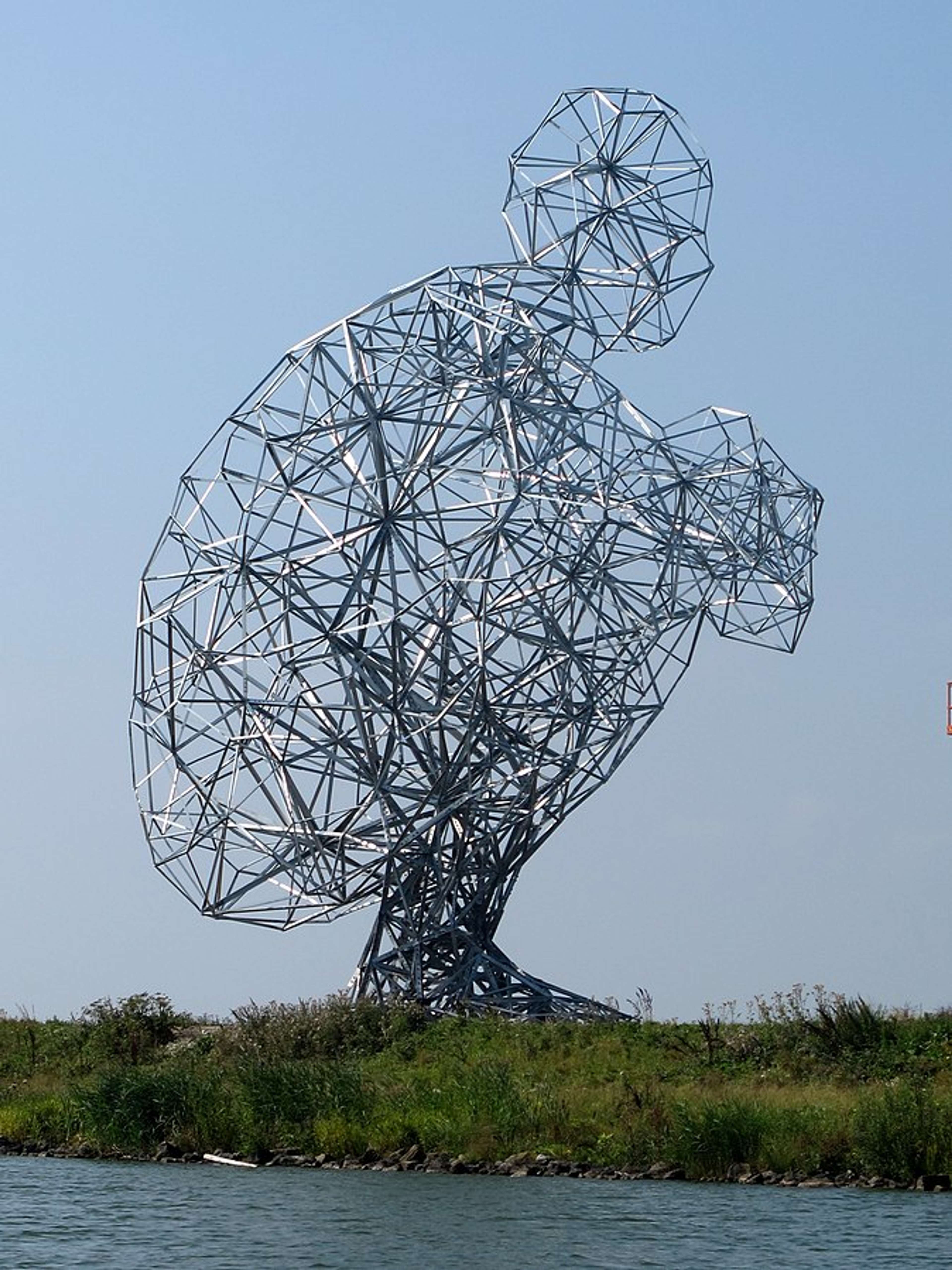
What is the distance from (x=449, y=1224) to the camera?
89.2ft

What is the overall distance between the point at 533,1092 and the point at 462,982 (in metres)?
9.07

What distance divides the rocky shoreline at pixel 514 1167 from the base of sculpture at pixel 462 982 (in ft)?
29.2

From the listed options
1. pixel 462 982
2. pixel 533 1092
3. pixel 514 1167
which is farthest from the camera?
pixel 462 982

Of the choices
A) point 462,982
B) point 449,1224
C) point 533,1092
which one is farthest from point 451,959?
point 449,1224

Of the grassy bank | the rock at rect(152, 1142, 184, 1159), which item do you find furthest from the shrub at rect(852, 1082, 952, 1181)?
the rock at rect(152, 1142, 184, 1159)

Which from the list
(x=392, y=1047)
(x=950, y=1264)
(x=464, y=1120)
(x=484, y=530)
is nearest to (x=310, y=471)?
(x=484, y=530)

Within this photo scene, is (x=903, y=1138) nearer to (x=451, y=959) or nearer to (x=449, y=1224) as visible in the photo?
(x=449, y=1224)

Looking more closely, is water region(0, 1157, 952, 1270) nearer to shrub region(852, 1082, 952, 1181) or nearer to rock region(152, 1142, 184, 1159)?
shrub region(852, 1082, 952, 1181)

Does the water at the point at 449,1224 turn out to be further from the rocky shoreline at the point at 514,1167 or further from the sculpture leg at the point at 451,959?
the sculpture leg at the point at 451,959

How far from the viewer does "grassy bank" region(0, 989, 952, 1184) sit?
3097 cm

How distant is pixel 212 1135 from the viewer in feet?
113

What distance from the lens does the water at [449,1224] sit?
24906mm

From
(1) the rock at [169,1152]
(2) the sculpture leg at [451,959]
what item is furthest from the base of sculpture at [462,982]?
(1) the rock at [169,1152]

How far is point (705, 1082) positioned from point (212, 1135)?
7501 mm
